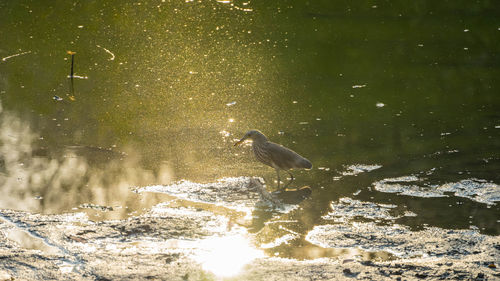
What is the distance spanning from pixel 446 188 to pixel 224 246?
7.72 feet

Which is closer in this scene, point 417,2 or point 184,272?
point 184,272

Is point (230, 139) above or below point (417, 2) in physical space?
below

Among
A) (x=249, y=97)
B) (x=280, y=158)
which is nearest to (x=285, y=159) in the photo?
(x=280, y=158)

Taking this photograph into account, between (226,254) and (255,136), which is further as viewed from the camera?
(255,136)

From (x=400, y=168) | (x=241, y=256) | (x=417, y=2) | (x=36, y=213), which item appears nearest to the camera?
(x=241, y=256)

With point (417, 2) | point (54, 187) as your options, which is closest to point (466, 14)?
point (417, 2)

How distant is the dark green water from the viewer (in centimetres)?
655

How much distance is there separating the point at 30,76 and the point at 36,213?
156 inches

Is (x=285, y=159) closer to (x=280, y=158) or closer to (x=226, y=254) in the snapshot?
(x=280, y=158)

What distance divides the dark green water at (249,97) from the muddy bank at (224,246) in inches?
10.1

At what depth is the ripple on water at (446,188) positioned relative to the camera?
623 centimetres

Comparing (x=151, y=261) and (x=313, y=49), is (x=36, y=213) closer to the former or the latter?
(x=151, y=261)

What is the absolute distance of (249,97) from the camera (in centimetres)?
890

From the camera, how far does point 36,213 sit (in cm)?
572
